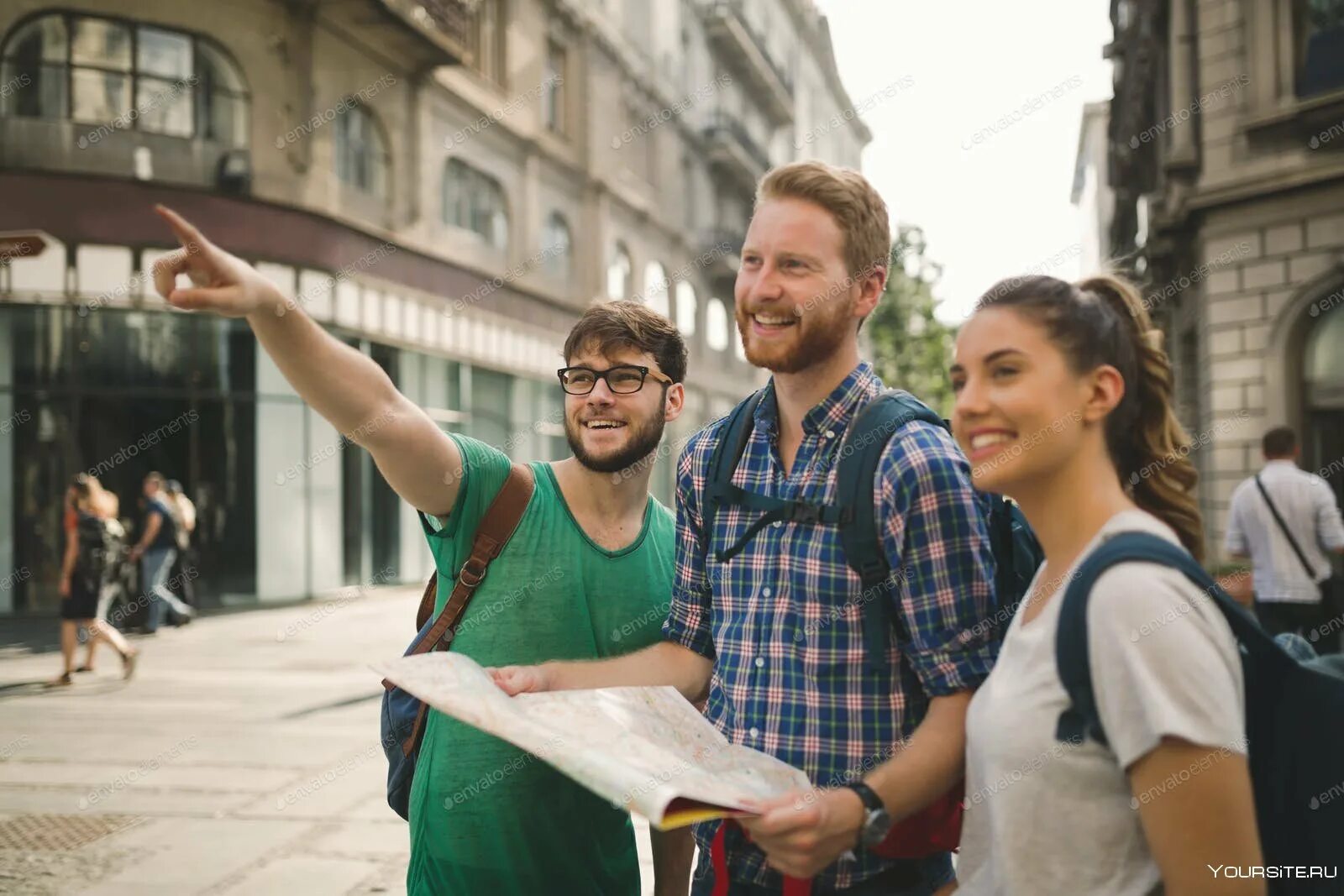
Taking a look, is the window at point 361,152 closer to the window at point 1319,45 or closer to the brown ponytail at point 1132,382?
the window at point 1319,45

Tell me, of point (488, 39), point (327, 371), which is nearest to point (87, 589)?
point (327, 371)

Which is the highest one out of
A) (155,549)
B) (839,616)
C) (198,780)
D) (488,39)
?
(488,39)

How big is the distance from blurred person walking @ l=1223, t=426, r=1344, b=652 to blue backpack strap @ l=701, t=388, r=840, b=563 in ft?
21.5

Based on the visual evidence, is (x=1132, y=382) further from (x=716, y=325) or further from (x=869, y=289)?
(x=716, y=325)

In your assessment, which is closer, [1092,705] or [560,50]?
[1092,705]

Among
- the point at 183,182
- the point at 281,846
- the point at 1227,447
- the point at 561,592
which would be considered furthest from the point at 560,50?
the point at 561,592

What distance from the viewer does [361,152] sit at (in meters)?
17.6

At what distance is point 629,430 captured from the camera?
9.18 ft

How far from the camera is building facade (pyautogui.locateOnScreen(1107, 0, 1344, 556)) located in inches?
513

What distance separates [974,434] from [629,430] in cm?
120

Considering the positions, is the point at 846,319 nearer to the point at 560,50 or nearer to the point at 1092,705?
the point at 1092,705

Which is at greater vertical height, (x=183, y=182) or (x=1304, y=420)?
(x=183, y=182)

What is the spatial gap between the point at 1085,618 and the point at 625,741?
0.73 metres

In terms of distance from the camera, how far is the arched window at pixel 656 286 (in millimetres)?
29453
